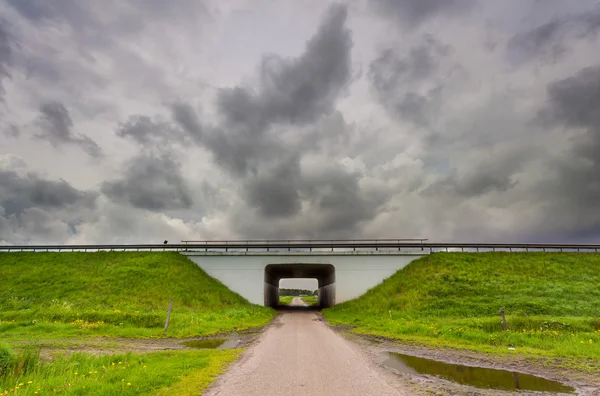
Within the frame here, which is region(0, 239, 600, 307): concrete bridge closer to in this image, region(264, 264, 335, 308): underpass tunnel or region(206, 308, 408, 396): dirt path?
region(264, 264, 335, 308): underpass tunnel

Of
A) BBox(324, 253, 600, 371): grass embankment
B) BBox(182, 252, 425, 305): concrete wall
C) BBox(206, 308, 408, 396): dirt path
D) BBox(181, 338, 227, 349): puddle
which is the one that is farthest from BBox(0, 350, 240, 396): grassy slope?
BBox(182, 252, 425, 305): concrete wall

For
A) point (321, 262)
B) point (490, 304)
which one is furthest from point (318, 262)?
point (490, 304)

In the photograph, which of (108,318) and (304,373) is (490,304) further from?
(108,318)

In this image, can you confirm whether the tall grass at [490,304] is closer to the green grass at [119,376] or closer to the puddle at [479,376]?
the puddle at [479,376]

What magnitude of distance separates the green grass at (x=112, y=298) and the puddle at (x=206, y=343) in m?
2.03

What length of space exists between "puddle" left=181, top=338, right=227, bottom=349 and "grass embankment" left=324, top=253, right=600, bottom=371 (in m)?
8.65

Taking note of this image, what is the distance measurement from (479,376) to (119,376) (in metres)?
10.3

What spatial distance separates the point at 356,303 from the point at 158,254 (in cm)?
2395

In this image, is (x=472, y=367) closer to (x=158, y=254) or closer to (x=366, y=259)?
(x=366, y=259)

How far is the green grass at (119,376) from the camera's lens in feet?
24.9

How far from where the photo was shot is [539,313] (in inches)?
857

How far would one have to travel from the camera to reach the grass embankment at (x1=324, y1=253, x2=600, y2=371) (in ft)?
49.3

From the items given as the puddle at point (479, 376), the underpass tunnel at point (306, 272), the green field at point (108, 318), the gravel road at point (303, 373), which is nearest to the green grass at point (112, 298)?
the green field at point (108, 318)

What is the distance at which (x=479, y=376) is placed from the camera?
31.7ft
